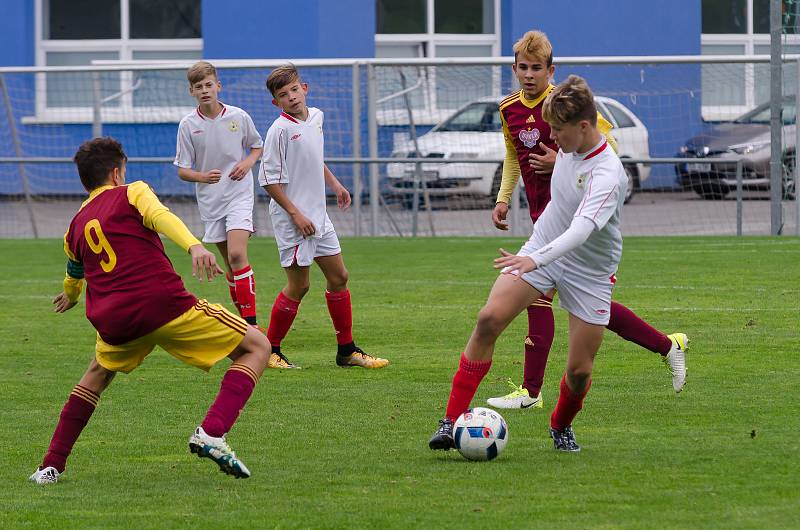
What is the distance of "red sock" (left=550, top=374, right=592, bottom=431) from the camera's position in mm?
5855

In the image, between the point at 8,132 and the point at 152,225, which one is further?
the point at 8,132

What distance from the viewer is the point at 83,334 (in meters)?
10.3

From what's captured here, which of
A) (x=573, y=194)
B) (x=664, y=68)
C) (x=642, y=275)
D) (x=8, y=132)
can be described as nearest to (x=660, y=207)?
(x=664, y=68)

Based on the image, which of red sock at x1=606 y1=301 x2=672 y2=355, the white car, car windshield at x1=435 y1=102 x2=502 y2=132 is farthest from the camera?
car windshield at x1=435 y1=102 x2=502 y2=132

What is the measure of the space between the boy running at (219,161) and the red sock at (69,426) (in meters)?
3.94

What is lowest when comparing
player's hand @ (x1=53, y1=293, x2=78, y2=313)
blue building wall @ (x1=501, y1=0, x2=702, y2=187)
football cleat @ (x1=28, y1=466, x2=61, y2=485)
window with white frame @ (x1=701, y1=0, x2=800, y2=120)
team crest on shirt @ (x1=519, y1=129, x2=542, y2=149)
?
football cleat @ (x1=28, y1=466, x2=61, y2=485)

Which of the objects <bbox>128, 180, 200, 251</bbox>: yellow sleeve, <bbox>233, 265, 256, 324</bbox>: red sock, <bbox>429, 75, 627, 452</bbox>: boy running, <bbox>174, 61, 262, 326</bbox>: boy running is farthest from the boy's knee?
<bbox>174, 61, 262, 326</bbox>: boy running

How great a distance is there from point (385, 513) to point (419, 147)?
1464 centimetres

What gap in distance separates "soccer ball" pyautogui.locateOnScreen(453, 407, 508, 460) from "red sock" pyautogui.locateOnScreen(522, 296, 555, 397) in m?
1.30

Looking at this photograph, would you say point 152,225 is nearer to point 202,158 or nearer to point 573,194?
Answer: point 573,194

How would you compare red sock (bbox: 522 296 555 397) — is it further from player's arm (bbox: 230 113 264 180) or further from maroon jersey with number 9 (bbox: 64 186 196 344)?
player's arm (bbox: 230 113 264 180)

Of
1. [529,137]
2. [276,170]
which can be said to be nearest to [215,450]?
[529,137]

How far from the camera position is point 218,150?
984 cm

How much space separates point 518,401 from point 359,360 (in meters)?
1.74
